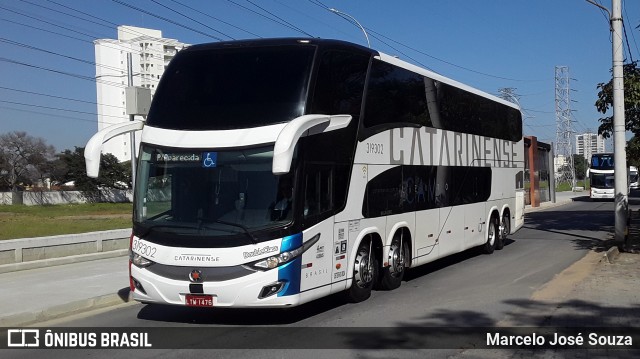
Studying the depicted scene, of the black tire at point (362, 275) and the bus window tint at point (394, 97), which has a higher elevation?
the bus window tint at point (394, 97)

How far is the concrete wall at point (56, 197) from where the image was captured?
82.2 meters

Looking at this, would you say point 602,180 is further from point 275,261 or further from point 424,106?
point 275,261

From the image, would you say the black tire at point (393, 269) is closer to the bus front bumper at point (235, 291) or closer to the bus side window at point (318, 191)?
the bus side window at point (318, 191)

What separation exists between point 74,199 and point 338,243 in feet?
286

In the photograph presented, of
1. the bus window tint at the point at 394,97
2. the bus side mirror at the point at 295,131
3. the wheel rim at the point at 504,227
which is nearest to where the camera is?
the bus side mirror at the point at 295,131

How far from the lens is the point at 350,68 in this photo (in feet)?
33.8

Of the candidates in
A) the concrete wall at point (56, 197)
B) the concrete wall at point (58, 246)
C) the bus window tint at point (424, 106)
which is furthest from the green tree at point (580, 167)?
the concrete wall at point (58, 246)

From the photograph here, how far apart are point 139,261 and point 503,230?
1289 centimetres

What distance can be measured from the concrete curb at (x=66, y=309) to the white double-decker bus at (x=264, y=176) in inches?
71.6

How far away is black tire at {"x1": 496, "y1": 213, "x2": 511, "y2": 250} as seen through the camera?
1891cm

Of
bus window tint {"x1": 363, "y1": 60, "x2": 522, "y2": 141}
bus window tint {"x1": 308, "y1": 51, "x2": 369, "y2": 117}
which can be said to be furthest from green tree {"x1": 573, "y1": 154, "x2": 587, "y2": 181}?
bus window tint {"x1": 308, "y1": 51, "x2": 369, "y2": 117}

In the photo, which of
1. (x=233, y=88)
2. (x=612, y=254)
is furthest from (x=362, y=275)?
(x=612, y=254)

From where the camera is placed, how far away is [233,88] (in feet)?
30.1

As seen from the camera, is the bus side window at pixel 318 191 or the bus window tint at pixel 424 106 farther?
the bus window tint at pixel 424 106
